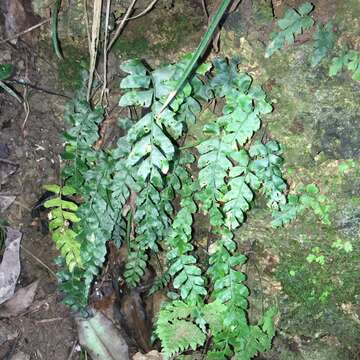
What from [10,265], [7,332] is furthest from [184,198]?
[7,332]

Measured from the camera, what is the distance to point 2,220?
305 centimetres

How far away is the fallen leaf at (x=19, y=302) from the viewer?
121 inches

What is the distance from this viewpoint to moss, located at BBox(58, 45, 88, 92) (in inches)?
119

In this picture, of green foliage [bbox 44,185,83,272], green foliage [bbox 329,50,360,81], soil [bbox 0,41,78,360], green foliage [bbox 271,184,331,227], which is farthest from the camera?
soil [bbox 0,41,78,360]

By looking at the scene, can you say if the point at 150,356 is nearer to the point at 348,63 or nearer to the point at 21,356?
the point at 21,356

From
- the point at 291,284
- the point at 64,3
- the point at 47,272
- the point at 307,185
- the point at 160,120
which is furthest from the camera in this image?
the point at 47,272

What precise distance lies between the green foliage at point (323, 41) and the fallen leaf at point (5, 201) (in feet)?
7.15

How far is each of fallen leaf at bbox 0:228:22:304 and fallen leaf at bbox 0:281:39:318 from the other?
0.04 meters

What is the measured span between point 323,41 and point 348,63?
183 mm

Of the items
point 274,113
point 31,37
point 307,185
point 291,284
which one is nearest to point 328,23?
point 274,113

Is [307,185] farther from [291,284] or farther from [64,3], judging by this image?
[64,3]

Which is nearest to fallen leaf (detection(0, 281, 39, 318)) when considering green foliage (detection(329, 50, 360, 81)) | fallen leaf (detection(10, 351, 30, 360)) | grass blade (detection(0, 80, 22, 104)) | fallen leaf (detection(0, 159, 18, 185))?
fallen leaf (detection(10, 351, 30, 360))

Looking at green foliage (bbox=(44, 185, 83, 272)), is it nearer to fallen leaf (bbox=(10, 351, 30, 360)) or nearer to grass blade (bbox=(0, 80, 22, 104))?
grass blade (bbox=(0, 80, 22, 104))

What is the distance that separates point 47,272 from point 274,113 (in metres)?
1.96
